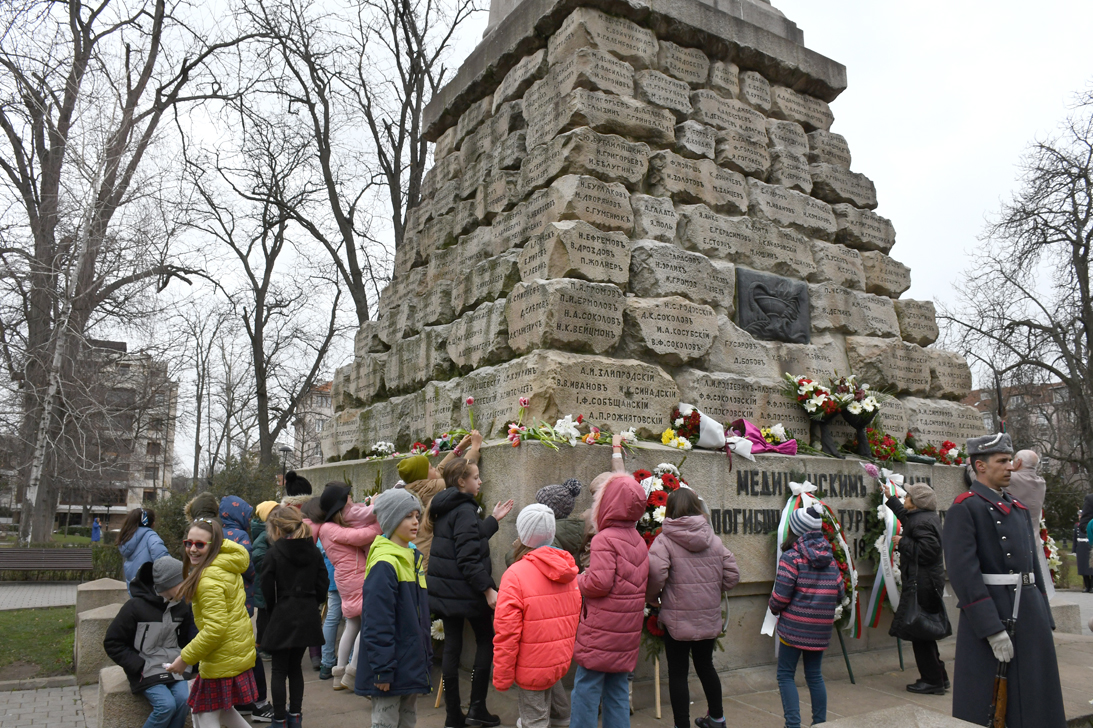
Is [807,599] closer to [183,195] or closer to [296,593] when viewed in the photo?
A: [296,593]

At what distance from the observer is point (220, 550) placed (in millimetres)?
4566

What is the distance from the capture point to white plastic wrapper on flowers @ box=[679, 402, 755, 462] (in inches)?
254

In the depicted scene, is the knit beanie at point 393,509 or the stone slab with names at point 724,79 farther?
the stone slab with names at point 724,79

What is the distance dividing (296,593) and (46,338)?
1225 centimetres

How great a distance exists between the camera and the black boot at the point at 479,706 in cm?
495

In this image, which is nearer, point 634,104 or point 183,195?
point 634,104

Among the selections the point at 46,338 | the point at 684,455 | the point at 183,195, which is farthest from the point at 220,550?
the point at 183,195

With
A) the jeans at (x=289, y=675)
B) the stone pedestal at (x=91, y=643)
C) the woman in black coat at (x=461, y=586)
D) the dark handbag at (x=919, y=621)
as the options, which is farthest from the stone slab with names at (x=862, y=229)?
the stone pedestal at (x=91, y=643)

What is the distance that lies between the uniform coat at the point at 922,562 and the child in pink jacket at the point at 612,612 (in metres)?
2.79

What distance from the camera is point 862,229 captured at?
910 centimetres

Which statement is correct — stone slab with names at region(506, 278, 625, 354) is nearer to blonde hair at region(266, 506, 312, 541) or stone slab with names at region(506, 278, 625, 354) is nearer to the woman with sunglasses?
blonde hair at region(266, 506, 312, 541)

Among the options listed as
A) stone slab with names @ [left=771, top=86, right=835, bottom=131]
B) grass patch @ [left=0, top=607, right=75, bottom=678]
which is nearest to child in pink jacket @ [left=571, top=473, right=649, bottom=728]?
grass patch @ [left=0, top=607, right=75, bottom=678]

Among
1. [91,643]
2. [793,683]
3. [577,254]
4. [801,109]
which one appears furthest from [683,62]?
[91,643]

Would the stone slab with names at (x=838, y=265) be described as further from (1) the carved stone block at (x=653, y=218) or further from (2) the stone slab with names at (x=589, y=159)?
(2) the stone slab with names at (x=589, y=159)
